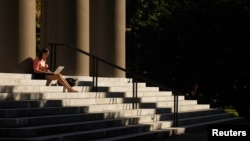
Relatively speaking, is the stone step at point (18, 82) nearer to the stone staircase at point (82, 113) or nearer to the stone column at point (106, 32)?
the stone staircase at point (82, 113)

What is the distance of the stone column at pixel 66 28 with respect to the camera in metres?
22.1

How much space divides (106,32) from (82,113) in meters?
8.42

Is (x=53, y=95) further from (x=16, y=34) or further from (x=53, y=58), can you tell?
(x=53, y=58)

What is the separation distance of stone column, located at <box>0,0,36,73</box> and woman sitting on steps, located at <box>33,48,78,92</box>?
402 mm

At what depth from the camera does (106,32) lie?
25.8 metres

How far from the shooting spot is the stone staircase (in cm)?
1510

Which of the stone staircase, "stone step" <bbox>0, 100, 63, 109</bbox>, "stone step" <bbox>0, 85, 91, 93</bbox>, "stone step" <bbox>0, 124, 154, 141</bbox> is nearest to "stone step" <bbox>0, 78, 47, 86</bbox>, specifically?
the stone staircase

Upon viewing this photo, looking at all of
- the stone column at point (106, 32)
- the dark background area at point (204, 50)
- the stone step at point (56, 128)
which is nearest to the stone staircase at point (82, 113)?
the stone step at point (56, 128)

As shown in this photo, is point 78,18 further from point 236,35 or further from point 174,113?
point 236,35

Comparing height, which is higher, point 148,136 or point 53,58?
point 53,58

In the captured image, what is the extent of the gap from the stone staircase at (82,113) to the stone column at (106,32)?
1587 mm

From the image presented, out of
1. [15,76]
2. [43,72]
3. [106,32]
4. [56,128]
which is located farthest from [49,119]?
[106,32]

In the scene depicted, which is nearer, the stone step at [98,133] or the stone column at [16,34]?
the stone step at [98,133]

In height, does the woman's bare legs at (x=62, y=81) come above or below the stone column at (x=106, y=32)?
below
